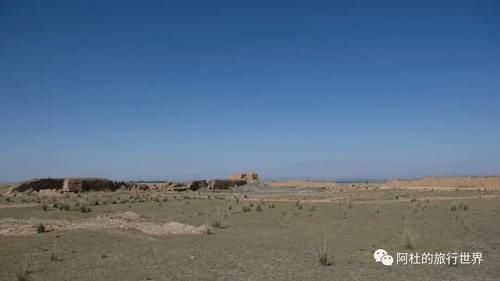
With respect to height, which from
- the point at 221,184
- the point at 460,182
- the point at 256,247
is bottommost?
the point at 256,247

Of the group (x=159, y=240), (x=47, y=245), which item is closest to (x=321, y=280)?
(x=159, y=240)

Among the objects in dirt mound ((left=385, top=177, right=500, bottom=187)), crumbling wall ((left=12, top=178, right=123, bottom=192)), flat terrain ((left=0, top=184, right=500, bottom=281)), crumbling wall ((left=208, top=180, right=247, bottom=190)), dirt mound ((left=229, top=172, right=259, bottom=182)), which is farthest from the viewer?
dirt mound ((left=229, top=172, right=259, bottom=182))

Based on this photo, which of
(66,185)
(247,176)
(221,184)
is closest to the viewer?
(66,185)

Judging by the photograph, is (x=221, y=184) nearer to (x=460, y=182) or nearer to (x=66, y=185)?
(x=66, y=185)

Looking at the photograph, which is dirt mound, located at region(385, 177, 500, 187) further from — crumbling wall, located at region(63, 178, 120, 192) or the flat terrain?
the flat terrain

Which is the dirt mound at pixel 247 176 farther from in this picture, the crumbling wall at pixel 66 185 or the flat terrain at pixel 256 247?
the flat terrain at pixel 256 247

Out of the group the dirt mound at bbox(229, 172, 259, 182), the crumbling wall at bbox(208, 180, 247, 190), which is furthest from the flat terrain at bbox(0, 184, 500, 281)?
the dirt mound at bbox(229, 172, 259, 182)

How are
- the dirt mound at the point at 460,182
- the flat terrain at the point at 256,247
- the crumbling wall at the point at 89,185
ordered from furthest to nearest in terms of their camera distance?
the dirt mound at the point at 460,182 < the crumbling wall at the point at 89,185 < the flat terrain at the point at 256,247

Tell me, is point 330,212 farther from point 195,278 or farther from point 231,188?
point 231,188

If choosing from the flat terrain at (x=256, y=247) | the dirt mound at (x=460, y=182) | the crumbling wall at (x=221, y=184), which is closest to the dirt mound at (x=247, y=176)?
the crumbling wall at (x=221, y=184)

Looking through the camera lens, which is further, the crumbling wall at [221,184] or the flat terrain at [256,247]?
the crumbling wall at [221,184]

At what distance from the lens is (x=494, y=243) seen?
1545 cm

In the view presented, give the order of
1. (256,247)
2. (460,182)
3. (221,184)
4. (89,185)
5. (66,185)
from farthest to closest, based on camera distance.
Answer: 1. (460,182)
2. (221,184)
3. (89,185)
4. (66,185)
5. (256,247)

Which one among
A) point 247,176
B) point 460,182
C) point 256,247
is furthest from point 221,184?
point 256,247
